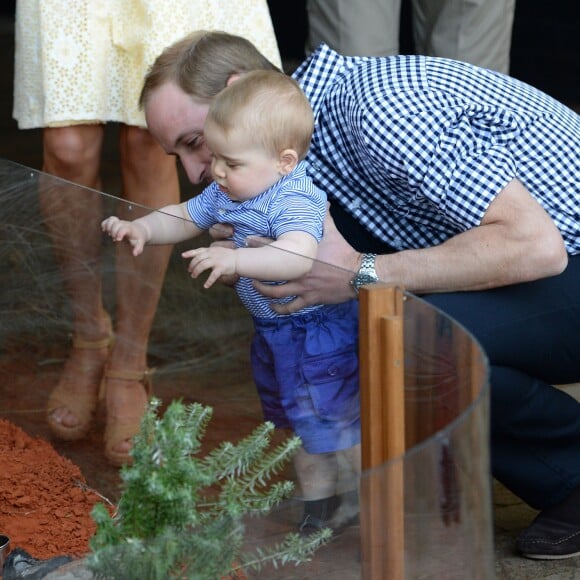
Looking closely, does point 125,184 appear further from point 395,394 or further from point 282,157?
point 395,394

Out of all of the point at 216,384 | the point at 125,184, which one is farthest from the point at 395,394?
the point at 125,184

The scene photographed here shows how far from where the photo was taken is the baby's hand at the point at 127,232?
1887mm

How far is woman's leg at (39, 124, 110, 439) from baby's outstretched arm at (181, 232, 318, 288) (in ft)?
0.87

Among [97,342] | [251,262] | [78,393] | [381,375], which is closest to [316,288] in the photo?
[251,262]

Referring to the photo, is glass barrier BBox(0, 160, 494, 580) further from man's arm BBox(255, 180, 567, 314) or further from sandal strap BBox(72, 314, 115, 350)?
man's arm BBox(255, 180, 567, 314)

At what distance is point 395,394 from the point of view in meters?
1.44

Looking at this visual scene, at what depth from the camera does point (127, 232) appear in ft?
6.29

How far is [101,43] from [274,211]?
83cm

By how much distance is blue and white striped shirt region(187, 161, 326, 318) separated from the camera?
1.97 meters

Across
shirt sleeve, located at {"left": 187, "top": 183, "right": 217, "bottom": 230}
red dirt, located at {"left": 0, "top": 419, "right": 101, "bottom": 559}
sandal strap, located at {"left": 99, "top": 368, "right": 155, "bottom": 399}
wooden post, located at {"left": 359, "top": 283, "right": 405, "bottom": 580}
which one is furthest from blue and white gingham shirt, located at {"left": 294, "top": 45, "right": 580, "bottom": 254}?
red dirt, located at {"left": 0, "top": 419, "right": 101, "bottom": 559}

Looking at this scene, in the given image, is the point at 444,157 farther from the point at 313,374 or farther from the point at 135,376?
the point at 135,376

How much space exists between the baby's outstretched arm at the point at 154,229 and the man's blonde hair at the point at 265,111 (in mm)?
193

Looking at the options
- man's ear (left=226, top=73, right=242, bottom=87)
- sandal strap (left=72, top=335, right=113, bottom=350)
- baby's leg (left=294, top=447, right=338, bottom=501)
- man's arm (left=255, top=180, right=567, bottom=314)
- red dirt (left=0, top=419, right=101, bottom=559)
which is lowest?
red dirt (left=0, top=419, right=101, bottom=559)

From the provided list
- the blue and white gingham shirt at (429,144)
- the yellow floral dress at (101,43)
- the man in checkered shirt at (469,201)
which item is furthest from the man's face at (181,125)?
the yellow floral dress at (101,43)
